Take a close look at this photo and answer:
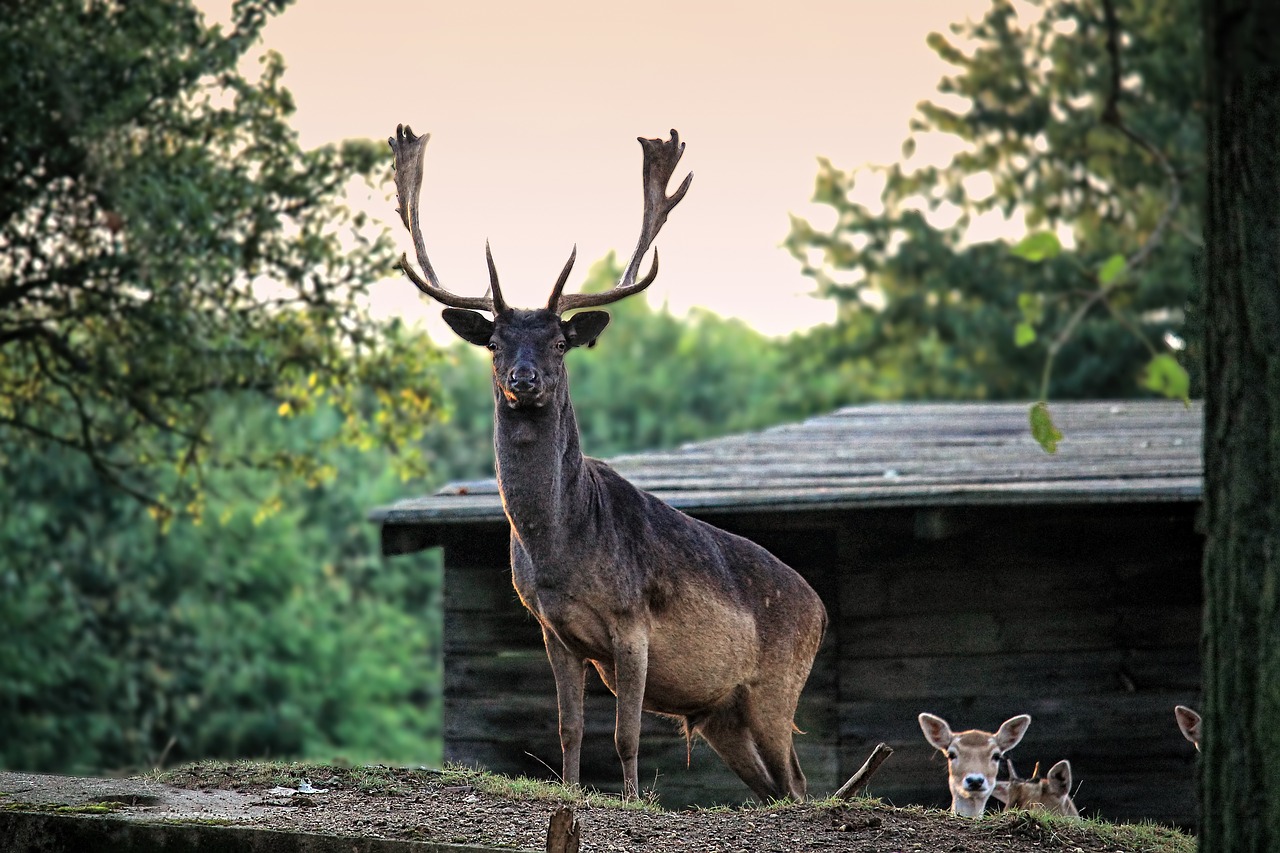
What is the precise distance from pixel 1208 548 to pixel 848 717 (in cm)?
604

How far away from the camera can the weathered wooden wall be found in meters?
10.3

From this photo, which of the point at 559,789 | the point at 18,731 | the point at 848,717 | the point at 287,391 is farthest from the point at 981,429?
the point at 18,731

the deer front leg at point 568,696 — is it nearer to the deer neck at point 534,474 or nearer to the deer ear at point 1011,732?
the deer neck at point 534,474

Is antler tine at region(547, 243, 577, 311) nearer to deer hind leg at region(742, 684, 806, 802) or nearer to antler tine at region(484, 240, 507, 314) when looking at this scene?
antler tine at region(484, 240, 507, 314)

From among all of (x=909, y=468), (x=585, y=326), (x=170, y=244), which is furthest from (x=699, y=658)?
(x=170, y=244)

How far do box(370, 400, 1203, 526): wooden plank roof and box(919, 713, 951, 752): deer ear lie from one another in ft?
4.19

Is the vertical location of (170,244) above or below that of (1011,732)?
above

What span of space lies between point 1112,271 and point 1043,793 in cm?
550

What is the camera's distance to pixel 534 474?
7453 millimetres

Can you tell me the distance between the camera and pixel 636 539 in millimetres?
7809

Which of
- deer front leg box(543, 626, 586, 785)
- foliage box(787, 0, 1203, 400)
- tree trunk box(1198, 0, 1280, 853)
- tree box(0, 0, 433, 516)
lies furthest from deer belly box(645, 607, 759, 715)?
foliage box(787, 0, 1203, 400)

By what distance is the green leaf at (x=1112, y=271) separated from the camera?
3.89 meters

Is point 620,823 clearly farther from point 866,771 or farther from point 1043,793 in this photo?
point 1043,793

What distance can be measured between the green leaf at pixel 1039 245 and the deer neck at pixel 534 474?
12.1 ft
